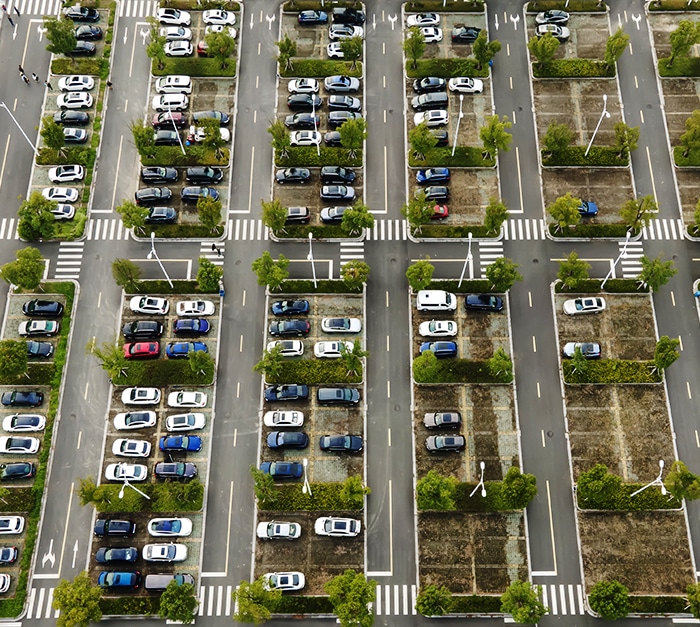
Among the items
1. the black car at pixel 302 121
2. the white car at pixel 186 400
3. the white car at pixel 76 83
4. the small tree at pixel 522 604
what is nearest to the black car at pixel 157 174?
the black car at pixel 302 121

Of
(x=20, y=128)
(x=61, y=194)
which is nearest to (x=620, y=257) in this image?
(x=61, y=194)

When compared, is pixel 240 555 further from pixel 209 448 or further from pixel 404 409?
pixel 404 409

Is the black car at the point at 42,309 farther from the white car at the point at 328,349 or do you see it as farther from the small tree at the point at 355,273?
the small tree at the point at 355,273

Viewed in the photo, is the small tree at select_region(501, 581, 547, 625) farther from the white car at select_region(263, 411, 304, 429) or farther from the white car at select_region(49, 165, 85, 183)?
the white car at select_region(49, 165, 85, 183)

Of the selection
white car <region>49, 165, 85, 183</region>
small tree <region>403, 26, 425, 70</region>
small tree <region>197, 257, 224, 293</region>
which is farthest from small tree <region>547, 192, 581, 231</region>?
white car <region>49, 165, 85, 183</region>

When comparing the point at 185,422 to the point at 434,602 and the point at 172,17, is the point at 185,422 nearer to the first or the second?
the point at 434,602

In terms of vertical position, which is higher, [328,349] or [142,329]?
[142,329]
